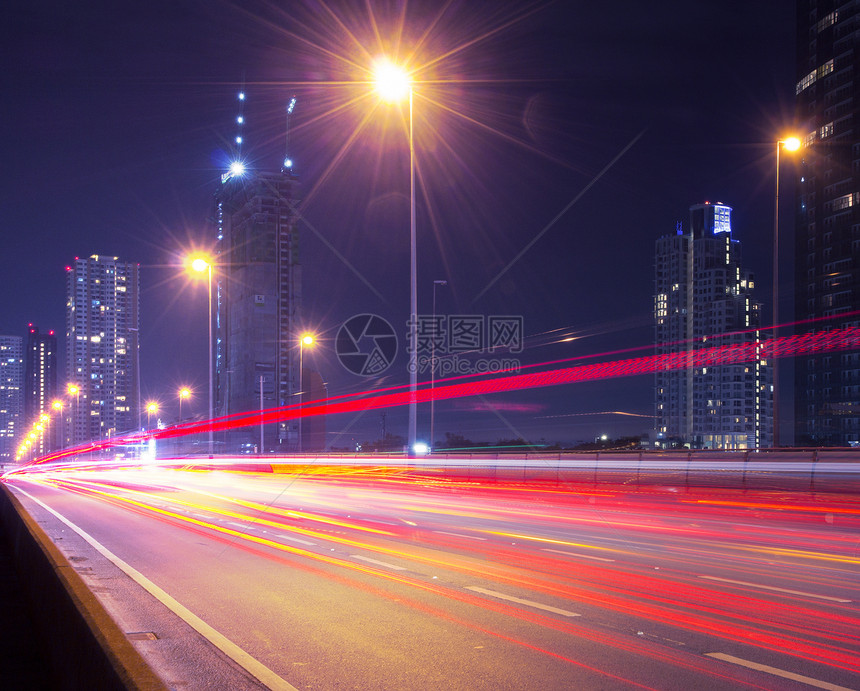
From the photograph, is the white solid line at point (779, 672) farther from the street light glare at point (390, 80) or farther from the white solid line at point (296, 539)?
the street light glare at point (390, 80)

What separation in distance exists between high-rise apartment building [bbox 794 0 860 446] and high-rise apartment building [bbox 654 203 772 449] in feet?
70.0

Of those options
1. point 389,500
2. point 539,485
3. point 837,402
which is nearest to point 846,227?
point 837,402

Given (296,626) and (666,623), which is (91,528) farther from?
(666,623)

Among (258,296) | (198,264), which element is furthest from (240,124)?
(198,264)

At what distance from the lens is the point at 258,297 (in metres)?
132

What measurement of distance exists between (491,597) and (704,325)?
137177mm

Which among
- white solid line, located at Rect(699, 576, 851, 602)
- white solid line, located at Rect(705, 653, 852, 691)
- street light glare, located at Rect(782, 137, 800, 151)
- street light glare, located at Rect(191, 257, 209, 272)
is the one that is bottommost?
white solid line, located at Rect(699, 576, 851, 602)

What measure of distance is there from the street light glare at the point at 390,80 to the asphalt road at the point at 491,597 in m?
14.5

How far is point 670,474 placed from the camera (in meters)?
26.9

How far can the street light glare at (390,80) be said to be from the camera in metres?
26.1

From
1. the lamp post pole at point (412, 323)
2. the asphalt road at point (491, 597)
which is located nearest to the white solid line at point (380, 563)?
the asphalt road at point (491, 597)

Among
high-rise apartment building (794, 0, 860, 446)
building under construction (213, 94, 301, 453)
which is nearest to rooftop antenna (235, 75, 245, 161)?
building under construction (213, 94, 301, 453)

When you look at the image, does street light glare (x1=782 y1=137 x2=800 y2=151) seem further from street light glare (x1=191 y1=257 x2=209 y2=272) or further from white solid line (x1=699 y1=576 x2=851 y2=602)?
street light glare (x1=191 y1=257 x2=209 y2=272)

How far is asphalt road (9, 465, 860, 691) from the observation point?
18.9 feet
